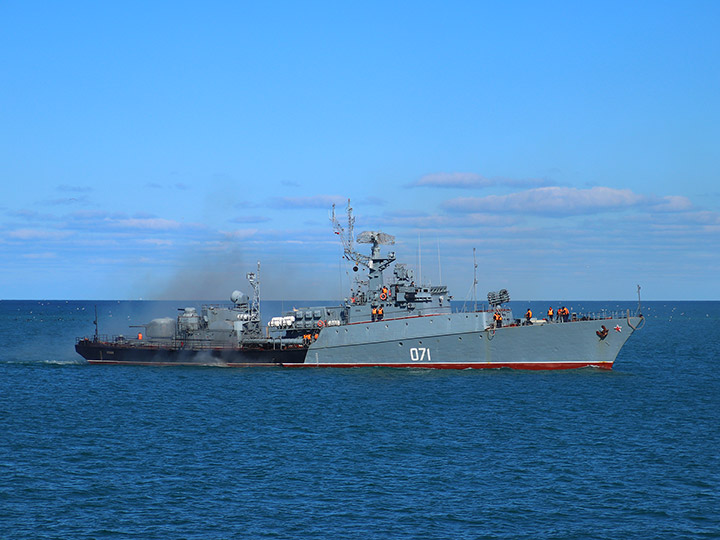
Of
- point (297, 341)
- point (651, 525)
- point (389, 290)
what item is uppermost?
point (389, 290)

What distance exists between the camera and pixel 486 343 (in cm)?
6006

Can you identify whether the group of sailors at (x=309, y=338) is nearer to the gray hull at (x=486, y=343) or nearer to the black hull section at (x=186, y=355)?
the black hull section at (x=186, y=355)

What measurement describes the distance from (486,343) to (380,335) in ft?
28.3

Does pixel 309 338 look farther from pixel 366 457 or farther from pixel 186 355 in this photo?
pixel 366 457

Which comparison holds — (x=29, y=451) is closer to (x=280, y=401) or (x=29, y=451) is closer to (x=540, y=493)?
(x=280, y=401)

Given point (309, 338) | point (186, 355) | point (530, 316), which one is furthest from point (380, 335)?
point (186, 355)

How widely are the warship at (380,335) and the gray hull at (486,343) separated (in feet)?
0.26

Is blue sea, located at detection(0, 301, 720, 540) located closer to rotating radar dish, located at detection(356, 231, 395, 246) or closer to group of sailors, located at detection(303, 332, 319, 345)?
group of sailors, located at detection(303, 332, 319, 345)

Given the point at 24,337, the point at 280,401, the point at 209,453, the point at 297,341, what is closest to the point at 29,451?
the point at 209,453

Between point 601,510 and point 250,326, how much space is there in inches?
1844

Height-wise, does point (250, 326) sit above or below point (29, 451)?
above

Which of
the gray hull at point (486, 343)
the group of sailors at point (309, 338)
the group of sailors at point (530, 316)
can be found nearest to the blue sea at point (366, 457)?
the gray hull at point (486, 343)

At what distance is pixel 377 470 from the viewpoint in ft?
108

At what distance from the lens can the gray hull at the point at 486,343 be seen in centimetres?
5947
